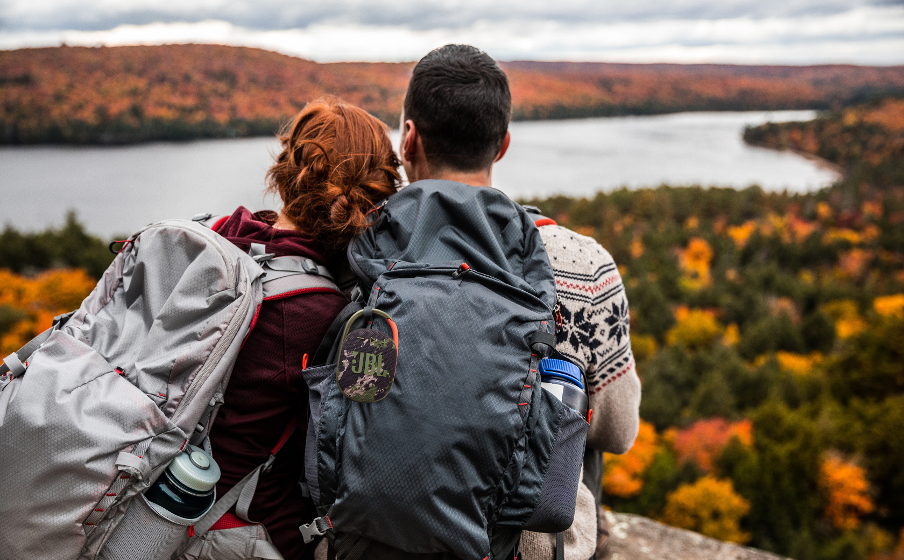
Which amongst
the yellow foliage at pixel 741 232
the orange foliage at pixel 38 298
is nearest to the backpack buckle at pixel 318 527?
the orange foliage at pixel 38 298

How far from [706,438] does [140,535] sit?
20.3m

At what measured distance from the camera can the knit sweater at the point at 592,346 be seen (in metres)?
1.76

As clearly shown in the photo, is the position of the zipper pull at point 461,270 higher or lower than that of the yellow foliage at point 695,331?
higher

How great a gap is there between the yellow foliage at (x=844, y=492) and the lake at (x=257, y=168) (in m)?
13.1

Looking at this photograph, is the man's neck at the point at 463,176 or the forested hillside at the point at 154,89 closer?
the man's neck at the point at 463,176

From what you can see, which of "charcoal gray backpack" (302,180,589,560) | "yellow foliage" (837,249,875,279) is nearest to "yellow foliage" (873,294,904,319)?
"yellow foliage" (837,249,875,279)

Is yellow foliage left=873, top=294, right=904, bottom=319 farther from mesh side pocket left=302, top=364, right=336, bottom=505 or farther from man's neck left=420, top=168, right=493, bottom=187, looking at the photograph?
mesh side pocket left=302, top=364, right=336, bottom=505

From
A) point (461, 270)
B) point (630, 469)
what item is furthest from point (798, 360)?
point (461, 270)

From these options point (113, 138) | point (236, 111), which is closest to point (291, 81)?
point (236, 111)

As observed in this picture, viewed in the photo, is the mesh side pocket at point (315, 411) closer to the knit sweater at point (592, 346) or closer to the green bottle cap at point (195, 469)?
the green bottle cap at point (195, 469)

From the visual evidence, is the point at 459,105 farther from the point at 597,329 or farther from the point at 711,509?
the point at 711,509

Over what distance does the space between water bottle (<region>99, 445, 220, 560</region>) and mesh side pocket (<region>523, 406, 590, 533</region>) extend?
0.91 metres

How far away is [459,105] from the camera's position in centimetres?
177

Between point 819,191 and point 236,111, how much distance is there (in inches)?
2084
